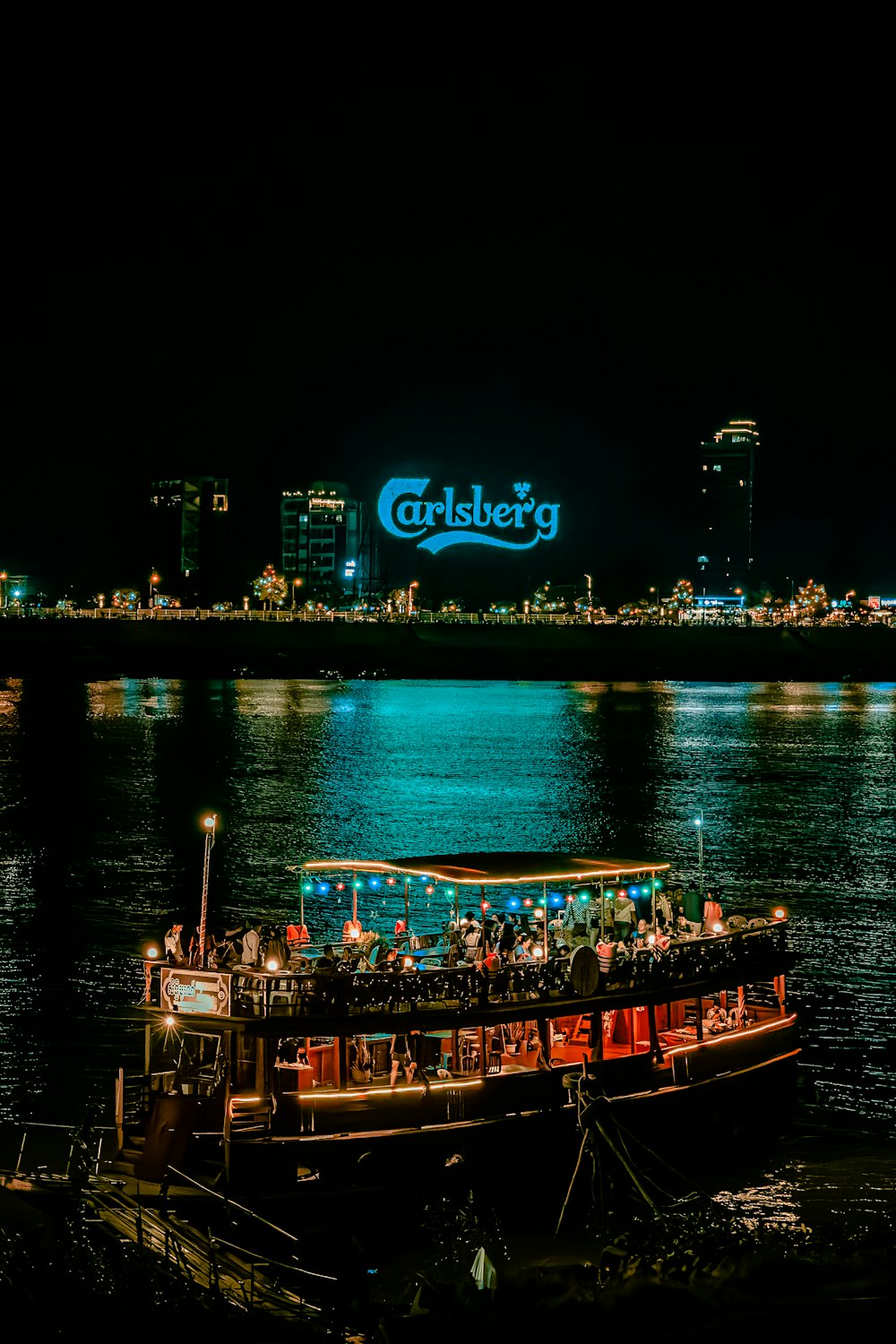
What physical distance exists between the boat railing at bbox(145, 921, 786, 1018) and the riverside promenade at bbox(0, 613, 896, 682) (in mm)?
114662

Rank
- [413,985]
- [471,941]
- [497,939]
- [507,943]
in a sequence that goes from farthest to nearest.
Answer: [497,939], [507,943], [471,941], [413,985]

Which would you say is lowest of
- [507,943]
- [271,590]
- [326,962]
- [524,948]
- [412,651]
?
[524,948]

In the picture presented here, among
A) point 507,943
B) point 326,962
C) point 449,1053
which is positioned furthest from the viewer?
point 507,943

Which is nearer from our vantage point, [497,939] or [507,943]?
[507,943]

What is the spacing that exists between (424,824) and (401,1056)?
33040 millimetres

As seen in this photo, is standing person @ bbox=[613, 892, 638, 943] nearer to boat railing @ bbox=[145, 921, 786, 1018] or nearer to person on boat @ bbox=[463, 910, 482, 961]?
boat railing @ bbox=[145, 921, 786, 1018]

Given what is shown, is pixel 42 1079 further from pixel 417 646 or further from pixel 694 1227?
pixel 417 646

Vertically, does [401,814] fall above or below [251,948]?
below

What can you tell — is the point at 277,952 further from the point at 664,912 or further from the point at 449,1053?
the point at 664,912

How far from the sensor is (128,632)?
133000 mm

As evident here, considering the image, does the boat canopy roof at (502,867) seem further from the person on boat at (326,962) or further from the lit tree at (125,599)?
the lit tree at (125,599)

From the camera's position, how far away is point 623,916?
1853cm

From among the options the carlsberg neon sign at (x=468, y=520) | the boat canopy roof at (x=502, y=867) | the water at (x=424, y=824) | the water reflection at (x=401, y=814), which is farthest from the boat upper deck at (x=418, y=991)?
the carlsberg neon sign at (x=468, y=520)

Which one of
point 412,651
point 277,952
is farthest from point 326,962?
point 412,651
